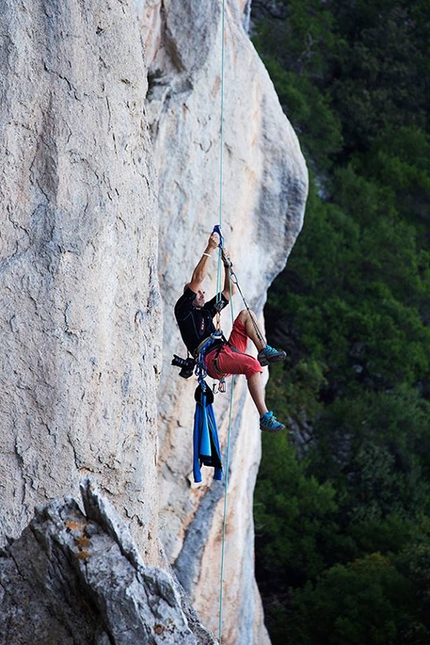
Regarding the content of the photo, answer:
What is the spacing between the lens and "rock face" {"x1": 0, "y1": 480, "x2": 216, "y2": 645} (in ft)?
18.9

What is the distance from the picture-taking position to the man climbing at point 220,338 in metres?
9.55

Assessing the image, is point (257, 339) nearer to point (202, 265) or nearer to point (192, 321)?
point (192, 321)

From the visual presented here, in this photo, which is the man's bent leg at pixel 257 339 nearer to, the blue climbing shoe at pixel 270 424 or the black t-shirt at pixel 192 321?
the black t-shirt at pixel 192 321

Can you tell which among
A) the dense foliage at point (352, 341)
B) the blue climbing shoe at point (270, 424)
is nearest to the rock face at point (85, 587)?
the blue climbing shoe at point (270, 424)

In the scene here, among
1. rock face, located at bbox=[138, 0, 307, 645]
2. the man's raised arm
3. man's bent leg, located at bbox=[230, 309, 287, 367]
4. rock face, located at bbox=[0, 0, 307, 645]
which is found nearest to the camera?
rock face, located at bbox=[0, 0, 307, 645]

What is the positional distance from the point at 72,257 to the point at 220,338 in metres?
1.74

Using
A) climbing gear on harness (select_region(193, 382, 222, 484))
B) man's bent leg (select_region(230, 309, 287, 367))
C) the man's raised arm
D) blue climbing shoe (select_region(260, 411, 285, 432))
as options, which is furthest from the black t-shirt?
blue climbing shoe (select_region(260, 411, 285, 432))

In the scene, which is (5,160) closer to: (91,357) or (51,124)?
(51,124)

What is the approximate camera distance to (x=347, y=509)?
70.0ft

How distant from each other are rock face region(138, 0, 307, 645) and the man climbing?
1917 millimetres

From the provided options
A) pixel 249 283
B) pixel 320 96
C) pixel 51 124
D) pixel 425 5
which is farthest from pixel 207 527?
pixel 425 5

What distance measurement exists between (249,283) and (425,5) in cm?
1542

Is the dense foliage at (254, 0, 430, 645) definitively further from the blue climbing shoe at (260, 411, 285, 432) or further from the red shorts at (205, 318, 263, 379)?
the blue climbing shoe at (260, 411, 285, 432)

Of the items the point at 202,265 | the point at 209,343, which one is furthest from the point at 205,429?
the point at 202,265
